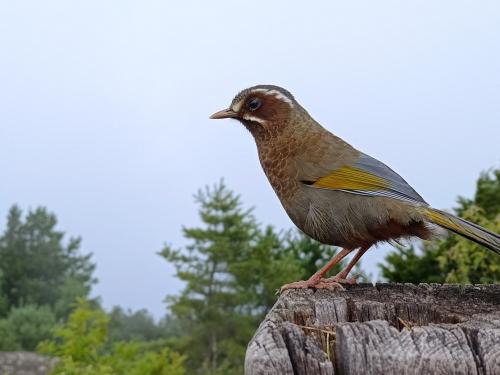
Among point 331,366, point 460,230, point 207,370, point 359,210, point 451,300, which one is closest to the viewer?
point 331,366

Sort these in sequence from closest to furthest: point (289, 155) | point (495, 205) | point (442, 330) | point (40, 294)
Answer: point (442, 330) → point (289, 155) → point (495, 205) → point (40, 294)

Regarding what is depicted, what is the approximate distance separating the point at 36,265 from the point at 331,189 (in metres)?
11.3

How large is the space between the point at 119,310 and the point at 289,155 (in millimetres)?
11206

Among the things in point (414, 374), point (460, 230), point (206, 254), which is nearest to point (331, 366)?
point (414, 374)

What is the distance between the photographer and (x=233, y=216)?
11.7 meters

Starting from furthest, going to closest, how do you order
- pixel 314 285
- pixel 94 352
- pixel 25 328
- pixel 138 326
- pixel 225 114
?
pixel 138 326
pixel 25 328
pixel 94 352
pixel 225 114
pixel 314 285

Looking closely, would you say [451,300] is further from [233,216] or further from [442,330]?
[233,216]

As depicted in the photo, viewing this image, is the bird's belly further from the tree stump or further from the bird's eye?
the tree stump

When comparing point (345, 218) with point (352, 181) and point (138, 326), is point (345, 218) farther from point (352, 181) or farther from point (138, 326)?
point (138, 326)

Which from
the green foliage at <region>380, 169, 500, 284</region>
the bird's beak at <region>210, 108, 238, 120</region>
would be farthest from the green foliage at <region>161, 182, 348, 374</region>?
the bird's beak at <region>210, 108, 238, 120</region>

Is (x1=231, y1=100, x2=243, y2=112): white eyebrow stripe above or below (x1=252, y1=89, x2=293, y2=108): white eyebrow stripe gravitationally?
below

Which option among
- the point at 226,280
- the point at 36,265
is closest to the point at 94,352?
the point at 226,280

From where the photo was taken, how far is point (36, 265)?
1499 cm

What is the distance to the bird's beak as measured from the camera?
5.58 meters
